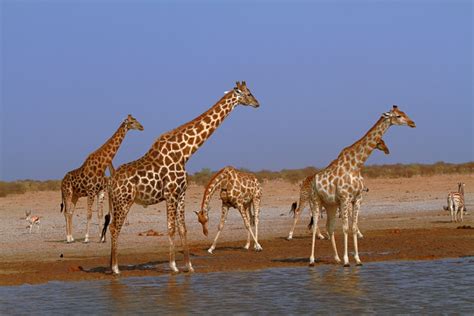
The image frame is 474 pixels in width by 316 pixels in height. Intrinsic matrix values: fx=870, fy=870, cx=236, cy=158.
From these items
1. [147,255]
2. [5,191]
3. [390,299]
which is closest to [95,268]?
[147,255]

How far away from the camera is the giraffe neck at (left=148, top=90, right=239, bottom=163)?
52.5ft

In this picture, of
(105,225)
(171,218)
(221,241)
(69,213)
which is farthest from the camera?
(69,213)

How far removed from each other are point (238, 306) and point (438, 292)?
311cm

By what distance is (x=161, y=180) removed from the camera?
1573cm

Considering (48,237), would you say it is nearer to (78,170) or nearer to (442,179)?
(78,170)

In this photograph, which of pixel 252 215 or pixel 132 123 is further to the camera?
pixel 132 123

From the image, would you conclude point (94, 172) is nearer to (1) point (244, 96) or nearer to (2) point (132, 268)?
(2) point (132, 268)

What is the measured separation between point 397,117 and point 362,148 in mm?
904

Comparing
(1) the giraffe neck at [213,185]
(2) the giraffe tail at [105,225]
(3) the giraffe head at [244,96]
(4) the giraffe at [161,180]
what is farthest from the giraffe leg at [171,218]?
(2) the giraffe tail at [105,225]

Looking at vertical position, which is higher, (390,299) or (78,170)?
(78,170)

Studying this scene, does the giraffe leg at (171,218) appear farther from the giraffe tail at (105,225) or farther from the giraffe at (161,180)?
the giraffe tail at (105,225)

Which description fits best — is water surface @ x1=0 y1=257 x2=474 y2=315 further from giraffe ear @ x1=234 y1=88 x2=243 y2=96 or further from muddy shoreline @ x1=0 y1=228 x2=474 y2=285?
giraffe ear @ x1=234 y1=88 x2=243 y2=96

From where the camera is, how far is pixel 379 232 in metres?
23.2

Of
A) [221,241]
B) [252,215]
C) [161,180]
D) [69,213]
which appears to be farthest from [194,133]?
[69,213]
